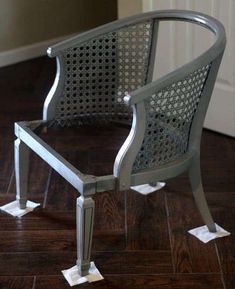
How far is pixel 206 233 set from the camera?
6.79ft

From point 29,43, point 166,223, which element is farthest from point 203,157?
point 29,43

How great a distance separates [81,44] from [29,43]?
6.74 feet

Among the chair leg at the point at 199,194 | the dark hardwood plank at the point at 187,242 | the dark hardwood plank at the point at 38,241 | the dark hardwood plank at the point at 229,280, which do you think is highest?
the chair leg at the point at 199,194

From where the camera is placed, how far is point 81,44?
2000 millimetres

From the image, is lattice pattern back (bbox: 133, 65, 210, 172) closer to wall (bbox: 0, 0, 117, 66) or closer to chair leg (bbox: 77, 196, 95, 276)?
chair leg (bbox: 77, 196, 95, 276)

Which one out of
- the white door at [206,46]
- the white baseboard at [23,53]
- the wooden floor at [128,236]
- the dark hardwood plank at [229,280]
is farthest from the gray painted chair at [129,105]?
the white baseboard at [23,53]

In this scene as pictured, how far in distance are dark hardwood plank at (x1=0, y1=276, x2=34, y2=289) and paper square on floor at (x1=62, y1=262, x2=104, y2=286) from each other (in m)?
0.11

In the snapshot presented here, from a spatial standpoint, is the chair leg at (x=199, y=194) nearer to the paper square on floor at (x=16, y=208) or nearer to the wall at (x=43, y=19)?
the paper square on floor at (x=16, y=208)

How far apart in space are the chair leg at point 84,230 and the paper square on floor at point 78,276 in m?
0.01

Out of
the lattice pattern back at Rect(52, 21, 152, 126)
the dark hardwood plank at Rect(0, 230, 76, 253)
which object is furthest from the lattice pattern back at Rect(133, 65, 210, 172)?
the dark hardwood plank at Rect(0, 230, 76, 253)

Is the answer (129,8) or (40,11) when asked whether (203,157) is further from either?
(40,11)

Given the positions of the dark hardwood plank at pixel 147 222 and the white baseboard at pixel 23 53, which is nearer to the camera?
the dark hardwood plank at pixel 147 222

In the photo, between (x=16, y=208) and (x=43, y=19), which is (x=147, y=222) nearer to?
(x=16, y=208)

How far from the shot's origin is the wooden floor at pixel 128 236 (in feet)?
6.10
